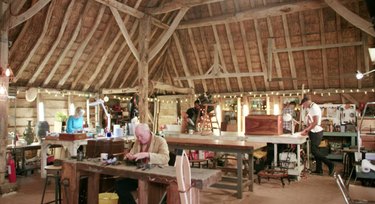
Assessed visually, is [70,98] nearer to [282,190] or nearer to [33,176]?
[33,176]

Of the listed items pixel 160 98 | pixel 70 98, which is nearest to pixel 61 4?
pixel 70 98

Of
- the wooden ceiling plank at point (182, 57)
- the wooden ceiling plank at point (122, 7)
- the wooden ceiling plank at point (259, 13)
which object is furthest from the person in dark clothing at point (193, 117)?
the wooden ceiling plank at point (182, 57)

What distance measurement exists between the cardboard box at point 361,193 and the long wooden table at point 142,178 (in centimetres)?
283

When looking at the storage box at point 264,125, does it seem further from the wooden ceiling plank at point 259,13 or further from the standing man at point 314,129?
the wooden ceiling plank at point 259,13

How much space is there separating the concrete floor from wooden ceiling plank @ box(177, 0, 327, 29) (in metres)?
3.84

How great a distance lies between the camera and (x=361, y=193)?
17.7 ft

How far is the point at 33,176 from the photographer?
693cm

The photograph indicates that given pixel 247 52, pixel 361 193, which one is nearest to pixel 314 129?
pixel 361 193

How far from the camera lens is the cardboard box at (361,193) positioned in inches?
200

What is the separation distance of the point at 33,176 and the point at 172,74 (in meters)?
6.09

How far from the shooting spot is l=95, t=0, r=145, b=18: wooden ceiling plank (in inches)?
279

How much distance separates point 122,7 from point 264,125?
4.06 m

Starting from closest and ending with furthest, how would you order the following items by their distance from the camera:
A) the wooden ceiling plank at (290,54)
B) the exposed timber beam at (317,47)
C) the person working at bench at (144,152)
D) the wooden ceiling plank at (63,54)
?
the person working at bench at (144,152) < the wooden ceiling plank at (63,54) < the exposed timber beam at (317,47) < the wooden ceiling plank at (290,54)

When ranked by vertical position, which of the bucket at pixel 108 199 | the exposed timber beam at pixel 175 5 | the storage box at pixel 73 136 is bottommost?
the bucket at pixel 108 199
